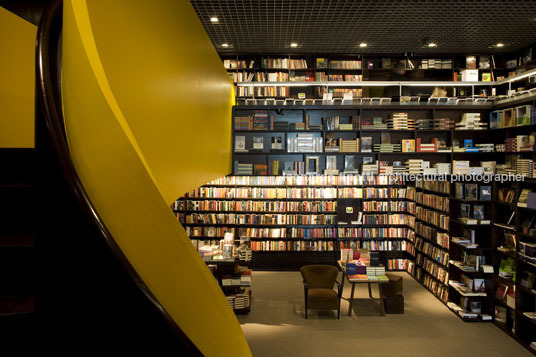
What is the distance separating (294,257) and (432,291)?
301cm

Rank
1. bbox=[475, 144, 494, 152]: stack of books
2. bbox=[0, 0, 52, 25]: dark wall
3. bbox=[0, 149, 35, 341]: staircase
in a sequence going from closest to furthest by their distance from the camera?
bbox=[0, 149, 35, 341]: staircase → bbox=[0, 0, 52, 25]: dark wall → bbox=[475, 144, 494, 152]: stack of books

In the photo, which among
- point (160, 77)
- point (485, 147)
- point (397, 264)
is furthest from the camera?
point (397, 264)

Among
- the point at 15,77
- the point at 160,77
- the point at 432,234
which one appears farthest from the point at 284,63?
the point at 160,77

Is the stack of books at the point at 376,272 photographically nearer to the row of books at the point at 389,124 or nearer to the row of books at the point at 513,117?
the row of books at the point at 389,124

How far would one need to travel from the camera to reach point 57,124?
0.99 m

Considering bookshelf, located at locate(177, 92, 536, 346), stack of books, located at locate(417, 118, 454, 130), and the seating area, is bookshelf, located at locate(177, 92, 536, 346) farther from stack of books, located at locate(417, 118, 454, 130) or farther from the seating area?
the seating area

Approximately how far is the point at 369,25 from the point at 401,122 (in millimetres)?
2093

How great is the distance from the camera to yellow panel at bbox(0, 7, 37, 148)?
2.38 meters

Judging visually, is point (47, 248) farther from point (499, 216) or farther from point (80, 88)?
point (499, 216)

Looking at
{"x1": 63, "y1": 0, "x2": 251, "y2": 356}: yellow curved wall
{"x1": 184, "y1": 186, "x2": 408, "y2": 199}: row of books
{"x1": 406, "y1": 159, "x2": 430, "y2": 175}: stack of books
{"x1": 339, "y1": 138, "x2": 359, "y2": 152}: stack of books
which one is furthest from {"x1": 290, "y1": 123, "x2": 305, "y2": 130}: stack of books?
{"x1": 63, "y1": 0, "x2": 251, "y2": 356}: yellow curved wall

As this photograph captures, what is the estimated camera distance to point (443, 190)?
6.86 m

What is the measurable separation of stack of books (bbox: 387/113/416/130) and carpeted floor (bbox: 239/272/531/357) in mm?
3442

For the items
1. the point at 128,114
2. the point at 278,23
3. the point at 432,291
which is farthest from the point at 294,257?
the point at 128,114

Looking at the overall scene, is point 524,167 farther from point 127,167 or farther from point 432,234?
point 127,167
